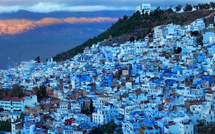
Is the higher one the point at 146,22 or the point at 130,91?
the point at 146,22

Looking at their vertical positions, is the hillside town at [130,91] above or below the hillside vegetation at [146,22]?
below

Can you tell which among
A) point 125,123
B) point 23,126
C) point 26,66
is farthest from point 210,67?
point 26,66

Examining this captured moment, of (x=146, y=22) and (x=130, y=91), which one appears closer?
(x=130, y=91)

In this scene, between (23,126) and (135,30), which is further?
(135,30)

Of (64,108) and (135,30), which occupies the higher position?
(135,30)

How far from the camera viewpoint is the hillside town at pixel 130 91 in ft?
68.0

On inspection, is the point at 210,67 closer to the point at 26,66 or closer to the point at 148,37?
the point at 148,37

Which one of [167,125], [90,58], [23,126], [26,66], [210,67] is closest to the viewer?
[167,125]

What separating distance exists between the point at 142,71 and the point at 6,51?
4012cm

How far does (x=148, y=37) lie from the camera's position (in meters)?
42.8

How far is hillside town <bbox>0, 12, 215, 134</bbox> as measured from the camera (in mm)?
20719

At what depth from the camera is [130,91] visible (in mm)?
26406

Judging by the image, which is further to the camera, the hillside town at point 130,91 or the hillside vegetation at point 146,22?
the hillside vegetation at point 146,22

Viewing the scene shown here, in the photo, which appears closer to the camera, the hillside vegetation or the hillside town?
the hillside town
